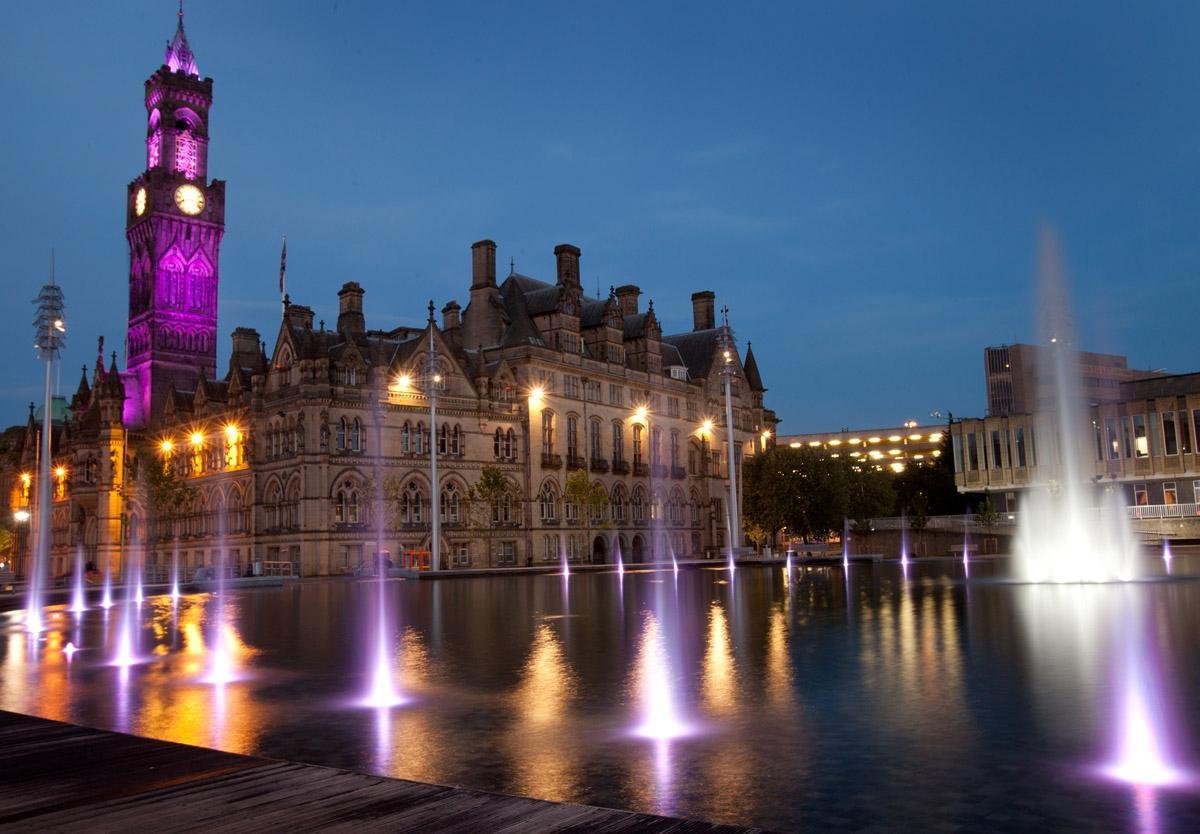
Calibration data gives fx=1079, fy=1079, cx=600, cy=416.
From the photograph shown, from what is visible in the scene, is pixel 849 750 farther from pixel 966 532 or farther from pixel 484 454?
pixel 966 532

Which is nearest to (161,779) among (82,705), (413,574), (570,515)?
(82,705)

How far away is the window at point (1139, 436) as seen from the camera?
94.2 m

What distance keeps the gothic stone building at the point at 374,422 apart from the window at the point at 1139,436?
113 ft

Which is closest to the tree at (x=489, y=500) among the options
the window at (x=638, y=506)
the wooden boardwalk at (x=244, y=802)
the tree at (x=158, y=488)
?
the window at (x=638, y=506)

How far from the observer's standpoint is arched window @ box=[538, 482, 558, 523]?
83.0 m

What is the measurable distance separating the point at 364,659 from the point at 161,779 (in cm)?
981

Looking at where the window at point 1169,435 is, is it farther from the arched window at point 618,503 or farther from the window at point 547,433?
the window at point 547,433

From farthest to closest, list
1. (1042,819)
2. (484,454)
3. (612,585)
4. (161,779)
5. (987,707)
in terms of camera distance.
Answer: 1. (484,454)
2. (612,585)
3. (987,707)
4. (161,779)
5. (1042,819)

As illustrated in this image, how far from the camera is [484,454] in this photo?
78.6 metres

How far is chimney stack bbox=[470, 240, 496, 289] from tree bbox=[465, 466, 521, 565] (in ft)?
60.6

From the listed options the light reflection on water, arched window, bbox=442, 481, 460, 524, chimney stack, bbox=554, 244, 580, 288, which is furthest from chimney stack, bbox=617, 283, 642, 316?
the light reflection on water

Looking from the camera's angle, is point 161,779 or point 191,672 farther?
point 191,672

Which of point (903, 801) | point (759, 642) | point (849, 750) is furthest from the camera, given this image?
point (759, 642)

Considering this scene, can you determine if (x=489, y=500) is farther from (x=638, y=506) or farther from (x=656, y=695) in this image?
(x=656, y=695)
